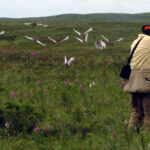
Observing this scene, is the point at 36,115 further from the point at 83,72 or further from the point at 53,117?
the point at 83,72

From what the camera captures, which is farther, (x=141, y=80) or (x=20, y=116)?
(x=20, y=116)

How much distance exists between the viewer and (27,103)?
703 cm

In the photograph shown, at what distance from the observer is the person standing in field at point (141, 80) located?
19.9ft

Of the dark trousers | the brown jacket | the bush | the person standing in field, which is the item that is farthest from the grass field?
the brown jacket

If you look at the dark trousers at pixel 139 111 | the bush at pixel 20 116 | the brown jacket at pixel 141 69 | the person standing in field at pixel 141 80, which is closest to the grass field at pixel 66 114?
the bush at pixel 20 116

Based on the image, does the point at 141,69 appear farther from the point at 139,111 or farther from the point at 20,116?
the point at 20,116

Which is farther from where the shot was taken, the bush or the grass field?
the bush

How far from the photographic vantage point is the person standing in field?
239 inches

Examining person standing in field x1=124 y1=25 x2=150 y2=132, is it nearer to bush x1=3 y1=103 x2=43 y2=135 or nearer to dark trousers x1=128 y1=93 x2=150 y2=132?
dark trousers x1=128 y1=93 x2=150 y2=132

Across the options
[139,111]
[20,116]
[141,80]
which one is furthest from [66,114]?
[141,80]

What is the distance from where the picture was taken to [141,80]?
6094 mm

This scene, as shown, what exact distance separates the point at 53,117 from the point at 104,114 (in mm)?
1224

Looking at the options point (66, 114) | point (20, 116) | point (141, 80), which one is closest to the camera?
point (141, 80)

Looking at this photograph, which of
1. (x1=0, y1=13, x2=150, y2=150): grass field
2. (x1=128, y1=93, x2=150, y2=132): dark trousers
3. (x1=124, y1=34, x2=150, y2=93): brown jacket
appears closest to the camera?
(x1=0, y1=13, x2=150, y2=150): grass field
